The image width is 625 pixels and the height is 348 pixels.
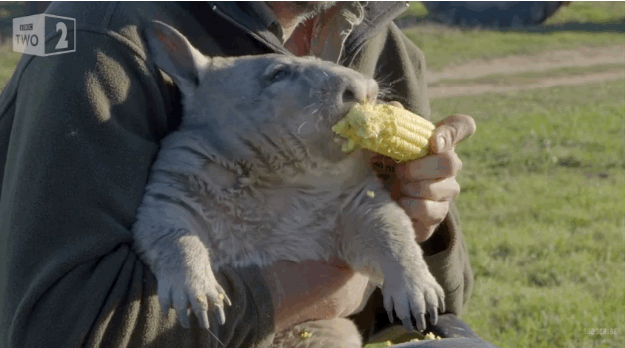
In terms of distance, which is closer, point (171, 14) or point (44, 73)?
point (44, 73)

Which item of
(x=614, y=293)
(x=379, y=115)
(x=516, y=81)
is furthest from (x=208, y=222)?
(x=516, y=81)

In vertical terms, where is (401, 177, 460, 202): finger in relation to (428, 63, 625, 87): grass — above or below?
above

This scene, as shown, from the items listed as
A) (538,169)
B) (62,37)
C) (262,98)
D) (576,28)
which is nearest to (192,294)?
(262,98)

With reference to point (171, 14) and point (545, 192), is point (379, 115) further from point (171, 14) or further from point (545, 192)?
point (545, 192)

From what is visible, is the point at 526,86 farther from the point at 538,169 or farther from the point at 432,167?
the point at 432,167

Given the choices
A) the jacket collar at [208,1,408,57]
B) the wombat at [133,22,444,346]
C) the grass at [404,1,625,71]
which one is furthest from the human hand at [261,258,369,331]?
the grass at [404,1,625,71]

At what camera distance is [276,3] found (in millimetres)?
2330

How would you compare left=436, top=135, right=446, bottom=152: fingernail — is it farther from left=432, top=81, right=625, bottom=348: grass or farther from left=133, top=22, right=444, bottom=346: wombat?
left=432, top=81, right=625, bottom=348: grass

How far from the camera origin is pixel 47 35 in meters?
2.07

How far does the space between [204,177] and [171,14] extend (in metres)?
0.45

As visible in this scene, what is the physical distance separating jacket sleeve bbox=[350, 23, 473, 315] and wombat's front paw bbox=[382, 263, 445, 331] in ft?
1.51

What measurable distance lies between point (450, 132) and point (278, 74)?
0.48 meters

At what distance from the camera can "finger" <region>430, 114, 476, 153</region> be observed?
7.48 feet

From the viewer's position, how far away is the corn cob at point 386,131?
6.71 feet
